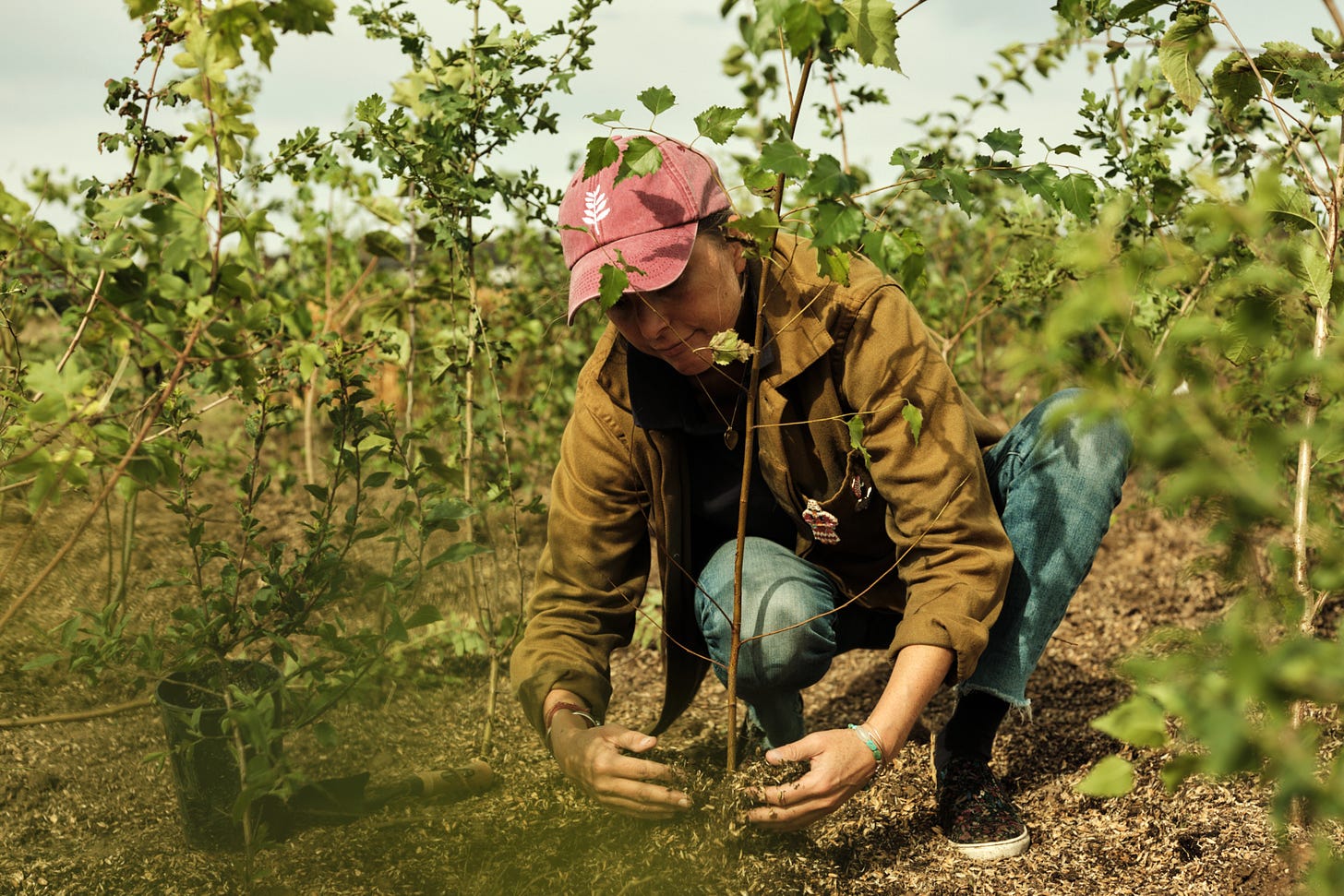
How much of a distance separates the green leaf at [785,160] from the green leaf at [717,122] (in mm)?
170

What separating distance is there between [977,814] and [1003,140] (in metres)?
1.18

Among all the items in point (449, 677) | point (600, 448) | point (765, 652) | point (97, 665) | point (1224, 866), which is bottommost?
point (1224, 866)

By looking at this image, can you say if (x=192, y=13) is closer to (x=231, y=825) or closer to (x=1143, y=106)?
(x=231, y=825)

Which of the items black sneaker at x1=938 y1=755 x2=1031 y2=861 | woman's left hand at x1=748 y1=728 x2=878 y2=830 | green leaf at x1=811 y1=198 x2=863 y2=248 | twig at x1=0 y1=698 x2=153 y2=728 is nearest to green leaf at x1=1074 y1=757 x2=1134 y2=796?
green leaf at x1=811 y1=198 x2=863 y2=248

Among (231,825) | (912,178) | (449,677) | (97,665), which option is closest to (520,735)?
(449,677)

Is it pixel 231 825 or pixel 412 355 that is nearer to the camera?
pixel 231 825

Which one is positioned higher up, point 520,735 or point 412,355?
point 412,355

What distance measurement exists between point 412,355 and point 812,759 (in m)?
1.54

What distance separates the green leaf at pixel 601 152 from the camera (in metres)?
1.37

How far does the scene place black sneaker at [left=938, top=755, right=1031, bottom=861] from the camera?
6.32ft

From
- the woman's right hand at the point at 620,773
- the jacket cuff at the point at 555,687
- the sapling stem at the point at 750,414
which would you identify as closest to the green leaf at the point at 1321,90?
the sapling stem at the point at 750,414

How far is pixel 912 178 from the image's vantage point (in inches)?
56.8

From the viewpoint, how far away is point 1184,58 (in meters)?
1.65

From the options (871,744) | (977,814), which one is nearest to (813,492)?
(871,744)
